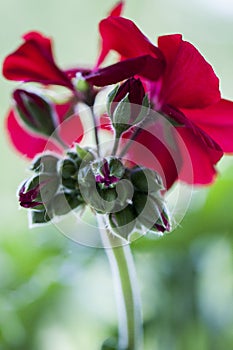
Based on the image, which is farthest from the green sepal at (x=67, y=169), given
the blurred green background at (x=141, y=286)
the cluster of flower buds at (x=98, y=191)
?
the blurred green background at (x=141, y=286)

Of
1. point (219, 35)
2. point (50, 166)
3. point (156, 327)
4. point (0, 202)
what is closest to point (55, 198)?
point (50, 166)

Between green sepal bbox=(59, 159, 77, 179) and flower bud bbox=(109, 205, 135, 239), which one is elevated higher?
green sepal bbox=(59, 159, 77, 179)

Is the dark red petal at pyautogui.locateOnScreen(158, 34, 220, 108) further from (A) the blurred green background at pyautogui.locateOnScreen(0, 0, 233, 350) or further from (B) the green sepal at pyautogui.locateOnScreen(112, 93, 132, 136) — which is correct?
(A) the blurred green background at pyautogui.locateOnScreen(0, 0, 233, 350)

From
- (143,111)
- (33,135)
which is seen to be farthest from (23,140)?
(143,111)

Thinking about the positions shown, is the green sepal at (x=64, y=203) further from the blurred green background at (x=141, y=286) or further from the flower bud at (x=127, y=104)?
the blurred green background at (x=141, y=286)

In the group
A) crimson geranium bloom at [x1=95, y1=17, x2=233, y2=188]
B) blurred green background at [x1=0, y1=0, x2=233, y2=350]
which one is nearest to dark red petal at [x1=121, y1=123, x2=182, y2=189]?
crimson geranium bloom at [x1=95, y1=17, x2=233, y2=188]

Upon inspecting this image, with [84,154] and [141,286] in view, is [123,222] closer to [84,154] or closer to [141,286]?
[84,154]

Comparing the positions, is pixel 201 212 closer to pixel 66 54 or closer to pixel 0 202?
pixel 0 202
